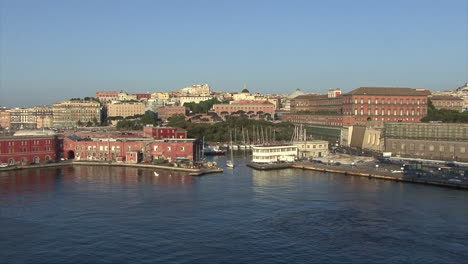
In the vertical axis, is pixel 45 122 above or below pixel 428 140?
above

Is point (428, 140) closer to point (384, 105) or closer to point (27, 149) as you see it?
point (384, 105)

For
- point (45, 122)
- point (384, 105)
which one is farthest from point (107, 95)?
point (384, 105)

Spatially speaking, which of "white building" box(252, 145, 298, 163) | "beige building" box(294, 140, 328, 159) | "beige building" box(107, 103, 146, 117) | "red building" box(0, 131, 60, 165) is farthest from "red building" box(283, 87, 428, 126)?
"beige building" box(107, 103, 146, 117)

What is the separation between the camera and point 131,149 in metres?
25.8

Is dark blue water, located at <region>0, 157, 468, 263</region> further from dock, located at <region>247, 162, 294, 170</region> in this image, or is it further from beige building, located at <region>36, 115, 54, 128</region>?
beige building, located at <region>36, 115, 54, 128</region>

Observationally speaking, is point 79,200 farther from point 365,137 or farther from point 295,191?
point 365,137

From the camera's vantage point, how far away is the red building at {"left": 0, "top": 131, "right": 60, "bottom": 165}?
2434cm

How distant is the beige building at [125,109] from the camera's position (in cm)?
5866

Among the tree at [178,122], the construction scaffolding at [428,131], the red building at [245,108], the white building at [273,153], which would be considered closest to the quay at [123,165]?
the white building at [273,153]

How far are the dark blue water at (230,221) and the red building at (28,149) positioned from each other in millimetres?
4462

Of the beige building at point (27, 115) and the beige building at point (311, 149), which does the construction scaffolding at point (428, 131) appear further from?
the beige building at point (27, 115)

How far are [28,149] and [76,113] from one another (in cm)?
3225

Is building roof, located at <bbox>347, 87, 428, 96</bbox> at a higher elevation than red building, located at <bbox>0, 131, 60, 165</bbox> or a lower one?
higher

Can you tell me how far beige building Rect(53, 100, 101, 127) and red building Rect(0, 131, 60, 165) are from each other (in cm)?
2993
